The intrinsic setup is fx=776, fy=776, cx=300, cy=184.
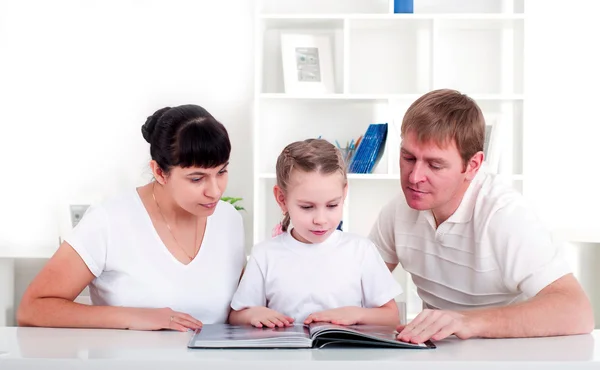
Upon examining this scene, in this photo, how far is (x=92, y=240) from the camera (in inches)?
77.4

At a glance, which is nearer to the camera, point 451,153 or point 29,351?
point 29,351

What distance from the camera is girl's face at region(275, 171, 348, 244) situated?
194 centimetres

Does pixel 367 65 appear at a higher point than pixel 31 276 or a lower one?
higher

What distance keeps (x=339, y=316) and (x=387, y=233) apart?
695 mm

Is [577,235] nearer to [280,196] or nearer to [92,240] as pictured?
[280,196]

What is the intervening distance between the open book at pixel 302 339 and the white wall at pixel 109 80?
2.55 meters

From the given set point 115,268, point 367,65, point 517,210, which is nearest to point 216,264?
point 115,268

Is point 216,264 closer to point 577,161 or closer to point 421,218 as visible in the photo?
point 421,218

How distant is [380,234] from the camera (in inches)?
97.4

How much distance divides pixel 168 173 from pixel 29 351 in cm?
65

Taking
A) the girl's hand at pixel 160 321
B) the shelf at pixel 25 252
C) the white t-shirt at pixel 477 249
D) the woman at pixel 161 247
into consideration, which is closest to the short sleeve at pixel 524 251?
the white t-shirt at pixel 477 249

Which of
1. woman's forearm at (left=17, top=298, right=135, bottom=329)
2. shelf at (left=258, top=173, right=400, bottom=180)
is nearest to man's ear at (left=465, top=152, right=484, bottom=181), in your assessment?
woman's forearm at (left=17, top=298, right=135, bottom=329)

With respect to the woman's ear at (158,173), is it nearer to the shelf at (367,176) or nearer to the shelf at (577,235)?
the shelf at (367,176)

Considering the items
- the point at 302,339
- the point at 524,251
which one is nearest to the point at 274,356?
the point at 302,339
